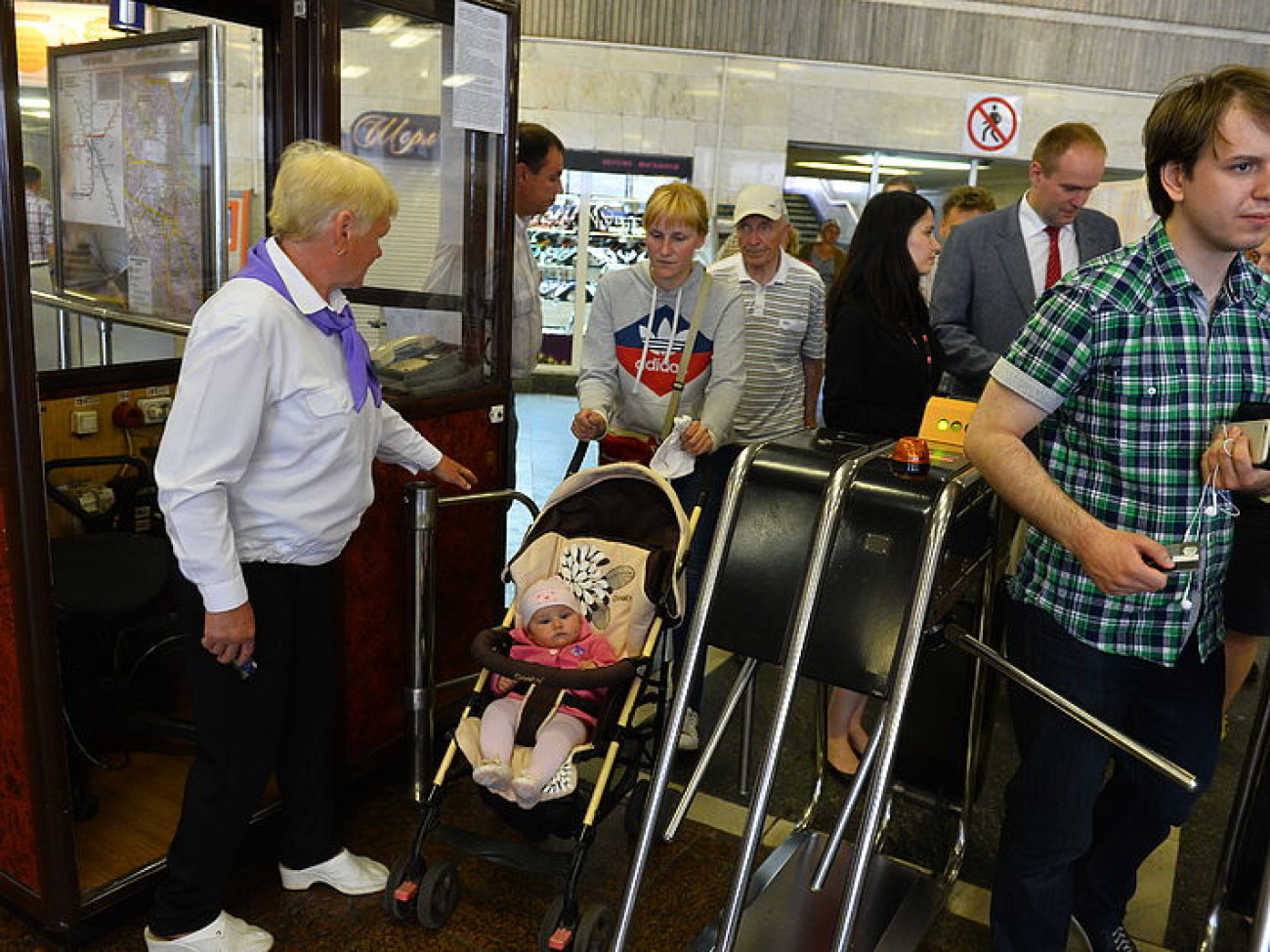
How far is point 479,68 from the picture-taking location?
324cm

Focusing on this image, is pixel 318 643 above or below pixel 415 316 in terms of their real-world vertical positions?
below

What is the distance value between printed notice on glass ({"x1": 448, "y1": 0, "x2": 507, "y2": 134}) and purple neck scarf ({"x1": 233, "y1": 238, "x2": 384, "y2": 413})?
106 centimetres

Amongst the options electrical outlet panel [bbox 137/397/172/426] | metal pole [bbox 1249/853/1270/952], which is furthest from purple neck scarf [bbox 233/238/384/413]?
metal pole [bbox 1249/853/1270/952]

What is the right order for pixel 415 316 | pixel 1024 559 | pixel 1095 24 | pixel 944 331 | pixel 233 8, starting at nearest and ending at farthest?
pixel 1024 559 < pixel 233 8 < pixel 415 316 < pixel 944 331 < pixel 1095 24

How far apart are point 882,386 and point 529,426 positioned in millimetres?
6257

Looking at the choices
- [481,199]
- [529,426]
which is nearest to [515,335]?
[481,199]

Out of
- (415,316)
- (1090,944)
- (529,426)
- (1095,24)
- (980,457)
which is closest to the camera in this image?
(980,457)

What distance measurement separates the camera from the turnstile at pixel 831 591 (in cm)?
201

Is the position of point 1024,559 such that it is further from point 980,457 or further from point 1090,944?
point 1090,944

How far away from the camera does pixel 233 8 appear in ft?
9.37

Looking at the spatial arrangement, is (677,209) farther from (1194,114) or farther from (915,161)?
(915,161)

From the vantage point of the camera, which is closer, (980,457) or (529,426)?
(980,457)

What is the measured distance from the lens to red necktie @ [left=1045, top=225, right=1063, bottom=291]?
3.75 metres

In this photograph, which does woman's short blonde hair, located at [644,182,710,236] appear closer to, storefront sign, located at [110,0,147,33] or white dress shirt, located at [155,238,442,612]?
white dress shirt, located at [155,238,442,612]
